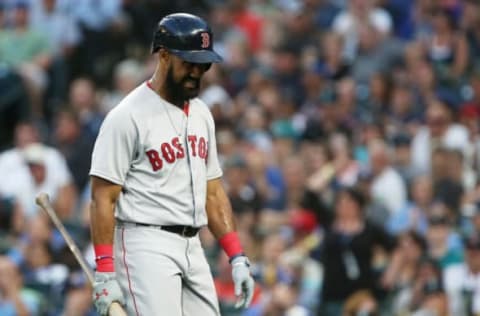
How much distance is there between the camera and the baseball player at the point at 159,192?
7371 millimetres

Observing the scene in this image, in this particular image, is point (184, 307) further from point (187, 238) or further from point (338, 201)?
point (338, 201)

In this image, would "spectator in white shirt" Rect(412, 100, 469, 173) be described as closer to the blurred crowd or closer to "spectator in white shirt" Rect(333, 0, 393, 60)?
the blurred crowd

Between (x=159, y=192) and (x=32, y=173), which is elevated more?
(x=159, y=192)

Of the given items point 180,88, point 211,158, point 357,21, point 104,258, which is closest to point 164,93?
point 180,88

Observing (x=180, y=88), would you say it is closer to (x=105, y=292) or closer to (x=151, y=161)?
(x=151, y=161)

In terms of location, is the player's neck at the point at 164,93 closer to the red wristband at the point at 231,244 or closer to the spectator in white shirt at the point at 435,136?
the red wristband at the point at 231,244

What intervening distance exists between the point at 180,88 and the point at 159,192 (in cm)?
55

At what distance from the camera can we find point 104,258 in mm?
7348

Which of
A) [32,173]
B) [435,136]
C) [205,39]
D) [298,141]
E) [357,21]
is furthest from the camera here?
[357,21]

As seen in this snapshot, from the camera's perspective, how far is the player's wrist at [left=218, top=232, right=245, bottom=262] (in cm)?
773

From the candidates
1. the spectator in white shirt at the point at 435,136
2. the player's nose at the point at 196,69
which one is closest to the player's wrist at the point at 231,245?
the player's nose at the point at 196,69

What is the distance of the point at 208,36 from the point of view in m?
7.50

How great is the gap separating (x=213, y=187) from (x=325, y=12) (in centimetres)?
885

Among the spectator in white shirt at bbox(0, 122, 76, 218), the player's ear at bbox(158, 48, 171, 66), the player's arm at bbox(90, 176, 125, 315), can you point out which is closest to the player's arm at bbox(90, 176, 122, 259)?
the player's arm at bbox(90, 176, 125, 315)
